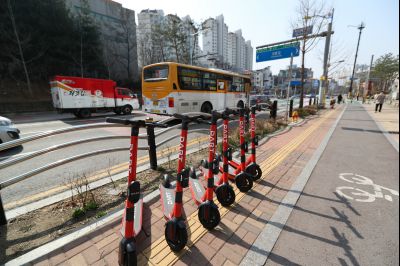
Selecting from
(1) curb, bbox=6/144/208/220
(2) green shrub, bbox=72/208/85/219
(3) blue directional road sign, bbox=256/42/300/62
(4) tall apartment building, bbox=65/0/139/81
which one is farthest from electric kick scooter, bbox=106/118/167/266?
(4) tall apartment building, bbox=65/0/139/81

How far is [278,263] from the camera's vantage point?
1.97 meters

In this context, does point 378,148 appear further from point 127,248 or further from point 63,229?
point 63,229

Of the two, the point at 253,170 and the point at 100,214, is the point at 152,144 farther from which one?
the point at 253,170

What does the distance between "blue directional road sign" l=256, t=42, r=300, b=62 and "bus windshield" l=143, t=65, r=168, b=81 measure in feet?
18.0

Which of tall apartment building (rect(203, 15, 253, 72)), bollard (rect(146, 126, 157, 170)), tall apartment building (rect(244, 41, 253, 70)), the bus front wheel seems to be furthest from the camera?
tall apartment building (rect(244, 41, 253, 70))

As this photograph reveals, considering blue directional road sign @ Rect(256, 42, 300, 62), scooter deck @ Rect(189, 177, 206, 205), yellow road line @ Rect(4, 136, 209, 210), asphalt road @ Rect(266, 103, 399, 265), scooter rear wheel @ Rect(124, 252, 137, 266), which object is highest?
blue directional road sign @ Rect(256, 42, 300, 62)

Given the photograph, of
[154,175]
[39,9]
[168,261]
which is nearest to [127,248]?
[168,261]

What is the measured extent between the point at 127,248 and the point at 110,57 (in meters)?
31.5

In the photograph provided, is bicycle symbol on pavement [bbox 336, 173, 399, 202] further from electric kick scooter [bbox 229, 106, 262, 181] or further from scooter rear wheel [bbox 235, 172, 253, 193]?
scooter rear wheel [bbox 235, 172, 253, 193]

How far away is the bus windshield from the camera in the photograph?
29.8ft

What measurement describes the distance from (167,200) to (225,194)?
803 millimetres

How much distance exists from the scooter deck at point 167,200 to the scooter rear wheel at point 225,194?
62cm

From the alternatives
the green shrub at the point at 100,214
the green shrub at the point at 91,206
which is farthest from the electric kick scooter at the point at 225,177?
the green shrub at the point at 91,206

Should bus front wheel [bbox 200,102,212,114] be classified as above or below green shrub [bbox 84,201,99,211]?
above
